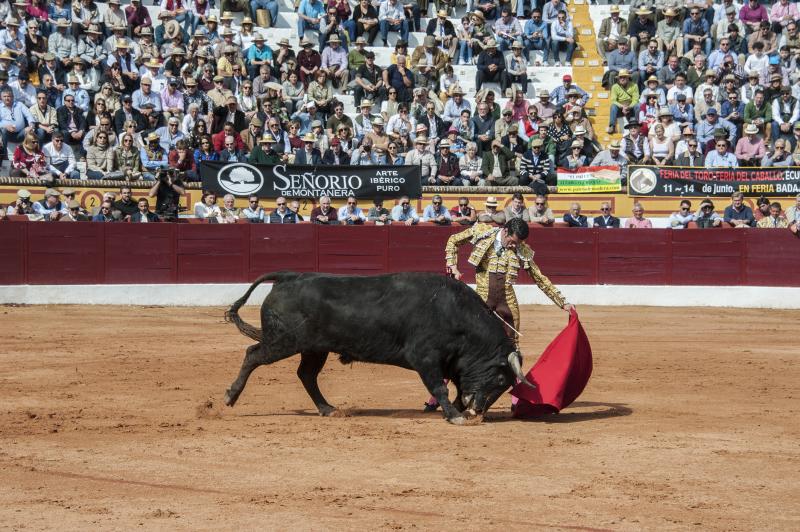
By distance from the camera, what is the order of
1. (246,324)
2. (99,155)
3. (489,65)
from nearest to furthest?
(246,324) → (99,155) → (489,65)

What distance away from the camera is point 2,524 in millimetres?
5375

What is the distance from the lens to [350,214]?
17.4 metres

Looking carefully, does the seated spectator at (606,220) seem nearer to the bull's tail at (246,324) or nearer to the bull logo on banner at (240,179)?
the bull logo on banner at (240,179)

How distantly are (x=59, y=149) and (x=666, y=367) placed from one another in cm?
890

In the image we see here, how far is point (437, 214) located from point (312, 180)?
1844mm

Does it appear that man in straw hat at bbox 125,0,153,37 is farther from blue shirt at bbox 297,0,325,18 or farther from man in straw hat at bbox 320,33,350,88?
man in straw hat at bbox 320,33,350,88

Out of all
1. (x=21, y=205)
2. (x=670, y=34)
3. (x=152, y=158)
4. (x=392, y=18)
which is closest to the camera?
(x=21, y=205)

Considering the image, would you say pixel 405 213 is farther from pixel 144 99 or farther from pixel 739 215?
pixel 739 215

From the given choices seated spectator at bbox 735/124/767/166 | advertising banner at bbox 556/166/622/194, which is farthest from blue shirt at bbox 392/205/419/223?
seated spectator at bbox 735/124/767/166

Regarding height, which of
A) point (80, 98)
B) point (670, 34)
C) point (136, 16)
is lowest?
point (80, 98)

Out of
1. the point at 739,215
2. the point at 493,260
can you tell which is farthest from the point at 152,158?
→ the point at 493,260

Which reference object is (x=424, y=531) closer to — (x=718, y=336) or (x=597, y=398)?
(x=597, y=398)

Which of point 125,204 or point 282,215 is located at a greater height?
point 125,204

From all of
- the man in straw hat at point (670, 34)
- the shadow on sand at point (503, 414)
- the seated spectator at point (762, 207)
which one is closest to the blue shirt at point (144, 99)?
the man in straw hat at point (670, 34)
